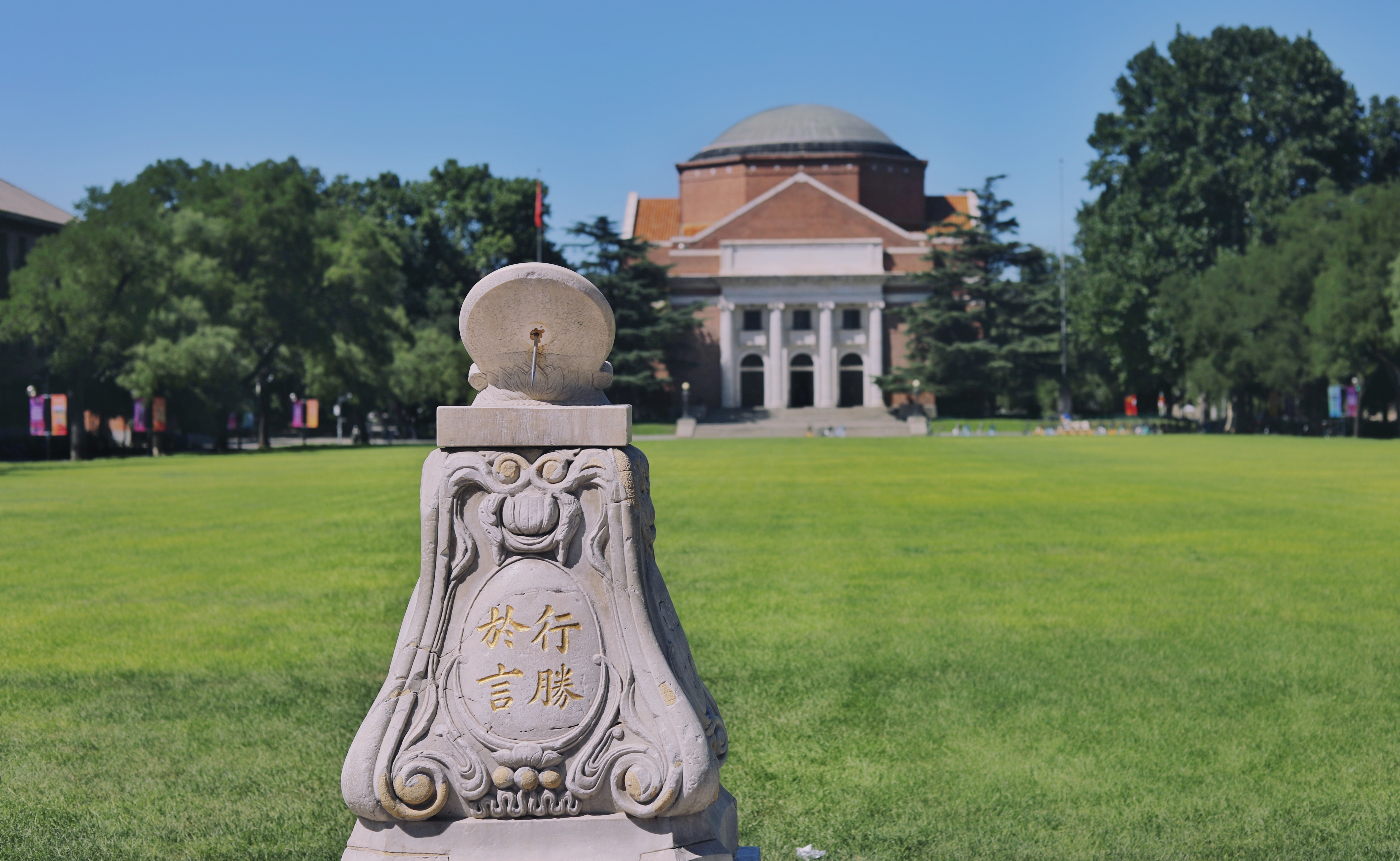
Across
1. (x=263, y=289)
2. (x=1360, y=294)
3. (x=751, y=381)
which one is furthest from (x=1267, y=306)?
(x=263, y=289)

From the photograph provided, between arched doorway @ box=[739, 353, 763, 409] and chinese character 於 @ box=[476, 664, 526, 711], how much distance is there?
79.5 metres

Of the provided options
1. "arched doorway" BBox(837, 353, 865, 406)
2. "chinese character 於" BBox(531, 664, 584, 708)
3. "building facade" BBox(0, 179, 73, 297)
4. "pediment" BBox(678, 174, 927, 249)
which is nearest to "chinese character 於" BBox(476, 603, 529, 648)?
"chinese character 於" BBox(531, 664, 584, 708)

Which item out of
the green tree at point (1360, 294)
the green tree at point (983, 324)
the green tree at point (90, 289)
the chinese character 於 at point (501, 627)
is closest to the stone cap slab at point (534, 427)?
the chinese character 於 at point (501, 627)

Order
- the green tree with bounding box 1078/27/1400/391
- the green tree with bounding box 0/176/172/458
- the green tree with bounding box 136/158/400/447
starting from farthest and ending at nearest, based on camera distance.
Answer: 1. the green tree with bounding box 1078/27/1400/391
2. the green tree with bounding box 136/158/400/447
3. the green tree with bounding box 0/176/172/458

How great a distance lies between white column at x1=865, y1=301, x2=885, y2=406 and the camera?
8175cm

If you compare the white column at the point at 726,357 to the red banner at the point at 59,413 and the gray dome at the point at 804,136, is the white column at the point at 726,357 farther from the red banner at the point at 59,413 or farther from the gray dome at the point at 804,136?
the red banner at the point at 59,413

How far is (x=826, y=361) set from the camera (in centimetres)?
8238

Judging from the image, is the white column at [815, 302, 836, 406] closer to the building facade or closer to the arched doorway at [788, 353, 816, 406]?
the arched doorway at [788, 353, 816, 406]

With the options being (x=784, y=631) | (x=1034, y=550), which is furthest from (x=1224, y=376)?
(x=784, y=631)

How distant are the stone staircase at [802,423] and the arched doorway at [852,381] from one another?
91.4 inches

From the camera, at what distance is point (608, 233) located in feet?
247

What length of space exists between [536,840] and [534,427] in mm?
1290

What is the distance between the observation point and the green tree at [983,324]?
240ft

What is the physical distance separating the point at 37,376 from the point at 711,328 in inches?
1712
